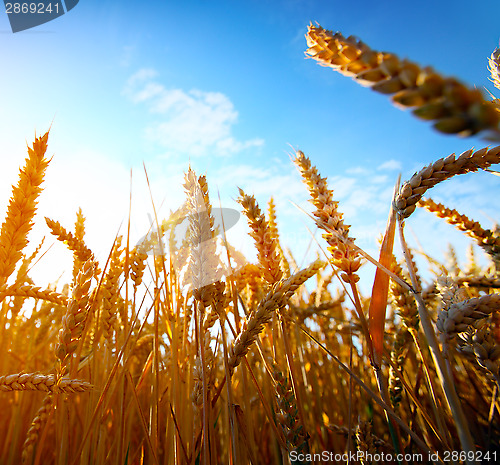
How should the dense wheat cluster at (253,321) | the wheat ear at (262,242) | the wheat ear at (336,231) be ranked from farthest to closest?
the wheat ear at (262,242)
the wheat ear at (336,231)
the dense wheat cluster at (253,321)

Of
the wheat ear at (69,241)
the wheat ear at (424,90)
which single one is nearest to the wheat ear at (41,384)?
the wheat ear at (69,241)

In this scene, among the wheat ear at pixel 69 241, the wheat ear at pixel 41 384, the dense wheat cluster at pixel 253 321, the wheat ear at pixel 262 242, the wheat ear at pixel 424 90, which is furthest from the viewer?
the wheat ear at pixel 69 241

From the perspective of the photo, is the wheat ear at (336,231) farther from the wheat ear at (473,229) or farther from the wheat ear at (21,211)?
the wheat ear at (21,211)

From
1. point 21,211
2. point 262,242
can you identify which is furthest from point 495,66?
point 21,211

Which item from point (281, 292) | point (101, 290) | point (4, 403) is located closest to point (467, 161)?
point (281, 292)

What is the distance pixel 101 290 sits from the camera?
4.19 feet

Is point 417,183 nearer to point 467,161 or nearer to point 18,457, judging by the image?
point 467,161

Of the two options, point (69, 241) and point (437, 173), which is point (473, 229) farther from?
point (69, 241)

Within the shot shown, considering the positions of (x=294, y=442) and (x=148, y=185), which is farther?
(x=148, y=185)

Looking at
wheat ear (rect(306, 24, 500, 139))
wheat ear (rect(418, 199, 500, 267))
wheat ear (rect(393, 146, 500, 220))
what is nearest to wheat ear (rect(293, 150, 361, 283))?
wheat ear (rect(393, 146, 500, 220))

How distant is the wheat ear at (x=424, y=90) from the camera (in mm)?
229

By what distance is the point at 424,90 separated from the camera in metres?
0.26

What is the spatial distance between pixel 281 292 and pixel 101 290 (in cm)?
80

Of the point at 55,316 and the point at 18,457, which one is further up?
the point at 55,316
